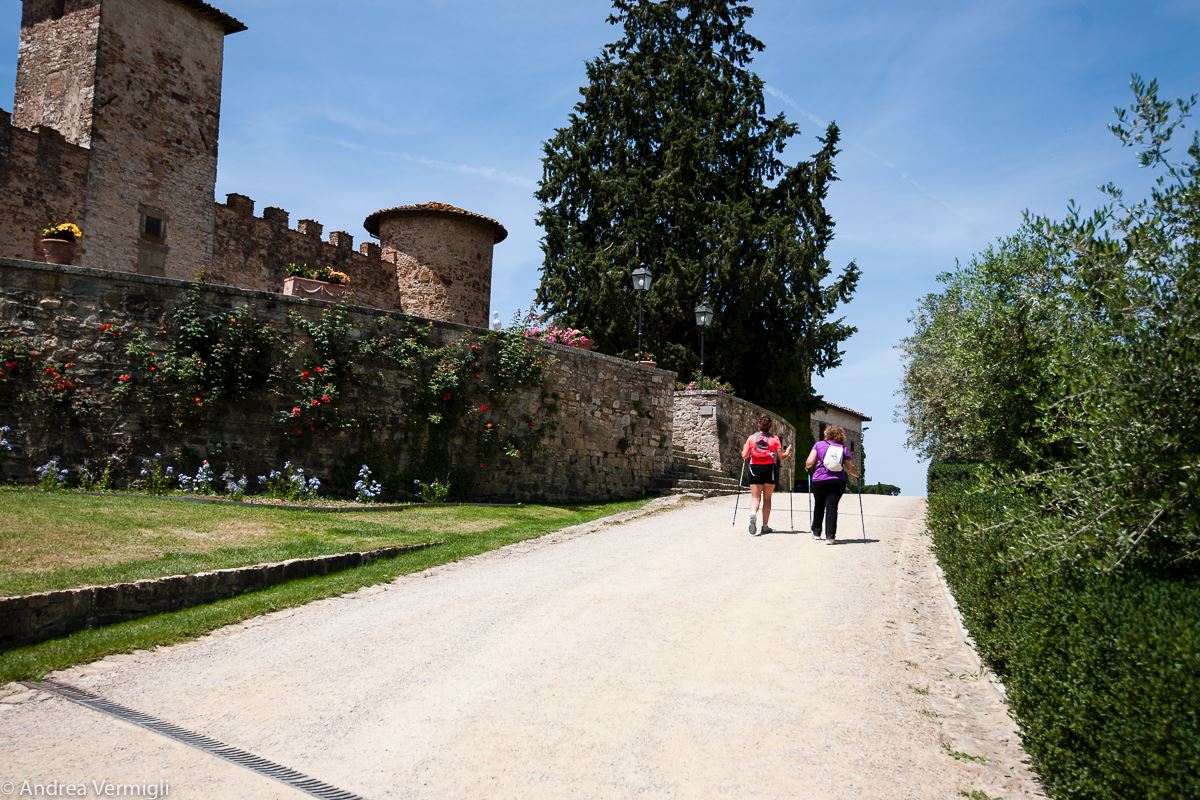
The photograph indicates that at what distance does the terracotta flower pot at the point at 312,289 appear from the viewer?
14945mm

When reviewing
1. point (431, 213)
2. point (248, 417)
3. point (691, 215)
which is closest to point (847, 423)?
point (691, 215)

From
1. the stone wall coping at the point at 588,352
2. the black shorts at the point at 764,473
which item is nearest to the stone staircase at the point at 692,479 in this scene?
the stone wall coping at the point at 588,352

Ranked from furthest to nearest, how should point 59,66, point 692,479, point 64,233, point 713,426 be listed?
point 713,426, point 59,66, point 692,479, point 64,233

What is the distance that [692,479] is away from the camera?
726 inches

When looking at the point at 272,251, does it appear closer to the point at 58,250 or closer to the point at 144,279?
the point at 58,250

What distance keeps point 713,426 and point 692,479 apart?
200 cm

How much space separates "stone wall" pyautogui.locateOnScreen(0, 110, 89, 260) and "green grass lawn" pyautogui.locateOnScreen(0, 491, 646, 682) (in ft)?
30.4

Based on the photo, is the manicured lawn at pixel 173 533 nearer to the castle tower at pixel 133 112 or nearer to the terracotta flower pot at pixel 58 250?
the terracotta flower pot at pixel 58 250

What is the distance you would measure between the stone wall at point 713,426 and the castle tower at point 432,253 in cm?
767

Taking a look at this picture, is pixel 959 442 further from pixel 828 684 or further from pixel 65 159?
pixel 65 159

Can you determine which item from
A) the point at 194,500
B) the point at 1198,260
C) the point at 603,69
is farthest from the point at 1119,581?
the point at 603,69

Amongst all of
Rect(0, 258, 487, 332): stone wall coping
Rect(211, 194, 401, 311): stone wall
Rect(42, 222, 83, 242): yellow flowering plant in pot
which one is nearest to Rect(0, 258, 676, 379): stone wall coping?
Rect(0, 258, 487, 332): stone wall coping

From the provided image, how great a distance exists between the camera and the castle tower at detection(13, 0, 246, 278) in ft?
60.0

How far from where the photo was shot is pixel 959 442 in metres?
21.6
